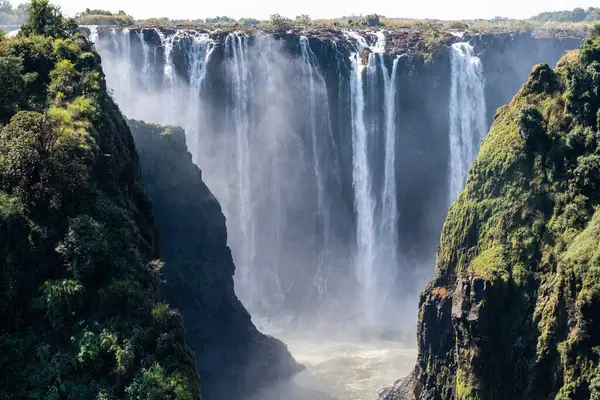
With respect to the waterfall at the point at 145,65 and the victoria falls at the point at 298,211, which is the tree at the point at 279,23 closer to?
the victoria falls at the point at 298,211

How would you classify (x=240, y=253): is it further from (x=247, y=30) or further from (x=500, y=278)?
(x=500, y=278)

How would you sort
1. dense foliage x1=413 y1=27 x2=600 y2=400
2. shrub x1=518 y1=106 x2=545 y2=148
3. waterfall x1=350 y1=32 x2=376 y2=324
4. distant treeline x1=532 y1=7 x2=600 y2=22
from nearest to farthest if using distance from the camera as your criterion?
dense foliage x1=413 y1=27 x2=600 y2=400
shrub x1=518 y1=106 x2=545 y2=148
waterfall x1=350 y1=32 x2=376 y2=324
distant treeline x1=532 y1=7 x2=600 y2=22

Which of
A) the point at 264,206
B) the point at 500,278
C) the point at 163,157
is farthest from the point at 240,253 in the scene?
A: the point at 500,278

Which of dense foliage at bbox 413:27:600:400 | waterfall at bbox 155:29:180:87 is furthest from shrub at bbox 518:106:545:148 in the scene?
waterfall at bbox 155:29:180:87

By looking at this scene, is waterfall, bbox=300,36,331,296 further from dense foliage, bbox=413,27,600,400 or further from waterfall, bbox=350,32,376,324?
dense foliage, bbox=413,27,600,400

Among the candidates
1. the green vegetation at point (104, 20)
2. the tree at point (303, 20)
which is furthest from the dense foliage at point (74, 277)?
Result: the tree at point (303, 20)
